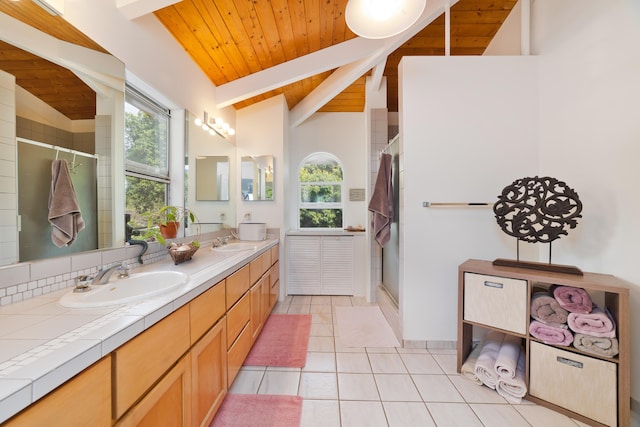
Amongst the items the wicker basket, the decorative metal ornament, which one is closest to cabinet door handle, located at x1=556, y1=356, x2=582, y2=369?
the decorative metal ornament

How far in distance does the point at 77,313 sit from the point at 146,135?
1.40 m

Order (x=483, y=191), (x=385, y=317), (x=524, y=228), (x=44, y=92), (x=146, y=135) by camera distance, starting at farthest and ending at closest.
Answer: (x=385, y=317)
(x=483, y=191)
(x=146, y=135)
(x=524, y=228)
(x=44, y=92)

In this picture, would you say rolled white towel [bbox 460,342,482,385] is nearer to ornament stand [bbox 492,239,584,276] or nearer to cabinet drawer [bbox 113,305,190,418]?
ornament stand [bbox 492,239,584,276]

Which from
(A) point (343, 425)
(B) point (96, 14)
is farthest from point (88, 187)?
(A) point (343, 425)

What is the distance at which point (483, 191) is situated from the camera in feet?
6.35

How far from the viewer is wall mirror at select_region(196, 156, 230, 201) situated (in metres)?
2.42

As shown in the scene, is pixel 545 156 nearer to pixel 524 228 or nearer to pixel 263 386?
pixel 524 228

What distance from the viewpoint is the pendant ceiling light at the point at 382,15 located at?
4.48 feet

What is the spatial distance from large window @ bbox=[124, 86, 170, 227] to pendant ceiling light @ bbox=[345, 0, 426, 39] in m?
1.50

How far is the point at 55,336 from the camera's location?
674mm

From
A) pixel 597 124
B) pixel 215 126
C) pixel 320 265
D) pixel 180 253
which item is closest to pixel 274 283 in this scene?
pixel 320 265

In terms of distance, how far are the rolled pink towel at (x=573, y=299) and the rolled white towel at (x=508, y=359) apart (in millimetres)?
464

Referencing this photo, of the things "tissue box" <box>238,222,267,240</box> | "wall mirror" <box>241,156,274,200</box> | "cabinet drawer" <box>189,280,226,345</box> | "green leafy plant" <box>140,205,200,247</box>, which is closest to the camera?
"cabinet drawer" <box>189,280,226,345</box>

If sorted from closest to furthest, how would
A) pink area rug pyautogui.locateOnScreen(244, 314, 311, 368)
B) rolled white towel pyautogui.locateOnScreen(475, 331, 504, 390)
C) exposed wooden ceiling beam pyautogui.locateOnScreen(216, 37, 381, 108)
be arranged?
rolled white towel pyautogui.locateOnScreen(475, 331, 504, 390), pink area rug pyautogui.locateOnScreen(244, 314, 311, 368), exposed wooden ceiling beam pyautogui.locateOnScreen(216, 37, 381, 108)
